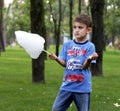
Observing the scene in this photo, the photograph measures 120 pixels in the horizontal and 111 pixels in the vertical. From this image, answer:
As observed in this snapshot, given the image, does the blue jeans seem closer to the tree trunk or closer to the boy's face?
the boy's face

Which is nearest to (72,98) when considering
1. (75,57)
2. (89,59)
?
(75,57)

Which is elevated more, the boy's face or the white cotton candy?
the boy's face

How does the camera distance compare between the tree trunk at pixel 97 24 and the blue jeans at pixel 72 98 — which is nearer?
the blue jeans at pixel 72 98

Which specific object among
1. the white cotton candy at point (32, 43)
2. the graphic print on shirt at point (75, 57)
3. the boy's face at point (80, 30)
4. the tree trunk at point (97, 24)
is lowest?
the tree trunk at point (97, 24)

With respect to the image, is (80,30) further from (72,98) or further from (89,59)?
(72,98)

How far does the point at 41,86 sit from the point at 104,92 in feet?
6.92

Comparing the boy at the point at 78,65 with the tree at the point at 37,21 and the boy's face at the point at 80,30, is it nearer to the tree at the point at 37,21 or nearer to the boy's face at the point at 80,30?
the boy's face at the point at 80,30

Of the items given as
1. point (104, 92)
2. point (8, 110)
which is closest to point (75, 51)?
point (8, 110)

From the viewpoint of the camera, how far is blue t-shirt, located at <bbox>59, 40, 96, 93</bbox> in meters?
6.52

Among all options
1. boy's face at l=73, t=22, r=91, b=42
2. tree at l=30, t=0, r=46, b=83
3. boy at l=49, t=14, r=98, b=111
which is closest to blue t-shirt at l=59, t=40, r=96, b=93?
boy at l=49, t=14, r=98, b=111

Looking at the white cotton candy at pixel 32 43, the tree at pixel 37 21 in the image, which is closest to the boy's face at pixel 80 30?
the white cotton candy at pixel 32 43

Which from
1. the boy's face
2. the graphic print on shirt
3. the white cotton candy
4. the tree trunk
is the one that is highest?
the boy's face

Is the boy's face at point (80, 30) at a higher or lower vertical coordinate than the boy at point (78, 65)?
higher

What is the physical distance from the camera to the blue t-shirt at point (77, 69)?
21.4 ft
